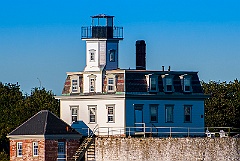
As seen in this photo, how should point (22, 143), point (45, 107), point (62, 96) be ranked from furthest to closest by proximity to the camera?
point (45, 107) → point (62, 96) → point (22, 143)

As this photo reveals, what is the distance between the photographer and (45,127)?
82688 millimetres

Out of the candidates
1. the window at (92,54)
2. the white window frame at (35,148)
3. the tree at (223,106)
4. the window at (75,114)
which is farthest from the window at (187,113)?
the tree at (223,106)

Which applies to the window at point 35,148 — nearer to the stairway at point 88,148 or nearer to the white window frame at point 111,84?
the stairway at point 88,148

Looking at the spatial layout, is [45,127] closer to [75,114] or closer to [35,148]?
[35,148]

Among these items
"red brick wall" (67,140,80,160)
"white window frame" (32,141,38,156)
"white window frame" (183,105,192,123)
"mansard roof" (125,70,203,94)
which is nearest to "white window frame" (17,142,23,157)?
"white window frame" (32,141,38,156)

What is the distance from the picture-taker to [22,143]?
82938mm

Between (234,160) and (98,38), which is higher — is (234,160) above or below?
below

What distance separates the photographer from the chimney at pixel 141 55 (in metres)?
89.6

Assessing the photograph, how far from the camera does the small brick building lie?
3236 inches

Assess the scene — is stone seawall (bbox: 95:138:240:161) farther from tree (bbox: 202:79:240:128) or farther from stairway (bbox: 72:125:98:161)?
tree (bbox: 202:79:240:128)

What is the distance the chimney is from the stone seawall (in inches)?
309

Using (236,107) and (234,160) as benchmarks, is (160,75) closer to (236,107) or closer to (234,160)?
(234,160)

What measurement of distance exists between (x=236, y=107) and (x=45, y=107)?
16296 millimetres

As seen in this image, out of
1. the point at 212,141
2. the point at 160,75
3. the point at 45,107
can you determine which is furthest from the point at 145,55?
the point at 45,107
